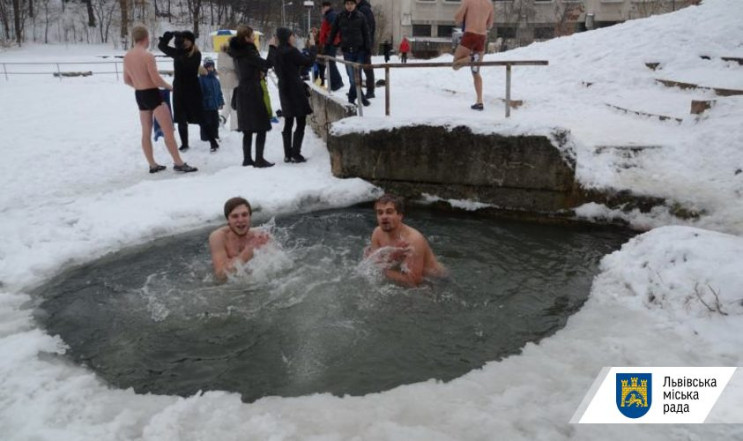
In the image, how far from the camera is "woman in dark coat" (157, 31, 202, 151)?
7500 mm

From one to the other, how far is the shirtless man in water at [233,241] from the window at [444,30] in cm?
3854

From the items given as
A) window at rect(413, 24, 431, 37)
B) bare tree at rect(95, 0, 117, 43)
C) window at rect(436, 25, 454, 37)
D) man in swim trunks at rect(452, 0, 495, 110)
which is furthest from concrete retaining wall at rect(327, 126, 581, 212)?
bare tree at rect(95, 0, 117, 43)

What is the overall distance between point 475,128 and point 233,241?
3432 millimetres

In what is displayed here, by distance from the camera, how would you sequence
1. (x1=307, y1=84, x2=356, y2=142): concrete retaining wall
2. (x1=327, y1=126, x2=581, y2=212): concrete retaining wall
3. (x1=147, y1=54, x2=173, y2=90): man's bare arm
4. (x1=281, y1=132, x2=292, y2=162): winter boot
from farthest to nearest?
(x1=307, y1=84, x2=356, y2=142): concrete retaining wall, (x1=281, y1=132, x2=292, y2=162): winter boot, (x1=147, y1=54, x2=173, y2=90): man's bare arm, (x1=327, y1=126, x2=581, y2=212): concrete retaining wall

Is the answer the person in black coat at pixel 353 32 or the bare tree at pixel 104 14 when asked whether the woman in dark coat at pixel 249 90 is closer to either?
the person in black coat at pixel 353 32

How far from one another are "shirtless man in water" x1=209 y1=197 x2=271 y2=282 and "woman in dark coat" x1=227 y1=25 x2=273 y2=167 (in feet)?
9.61

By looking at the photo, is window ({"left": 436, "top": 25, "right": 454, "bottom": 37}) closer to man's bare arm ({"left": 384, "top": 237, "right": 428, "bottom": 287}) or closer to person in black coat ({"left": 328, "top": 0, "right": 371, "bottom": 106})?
person in black coat ({"left": 328, "top": 0, "right": 371, "bottom": 106})

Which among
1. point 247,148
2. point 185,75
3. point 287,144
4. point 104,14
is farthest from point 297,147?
point 104,14

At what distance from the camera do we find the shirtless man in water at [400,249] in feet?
15.0

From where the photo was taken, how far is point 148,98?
23.5ft

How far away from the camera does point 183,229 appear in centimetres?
587

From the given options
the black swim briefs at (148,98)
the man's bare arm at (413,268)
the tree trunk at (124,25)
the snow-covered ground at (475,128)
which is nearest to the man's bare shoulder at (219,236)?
the snow-covered ground at (475,128)

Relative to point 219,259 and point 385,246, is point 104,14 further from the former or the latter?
point 385,246

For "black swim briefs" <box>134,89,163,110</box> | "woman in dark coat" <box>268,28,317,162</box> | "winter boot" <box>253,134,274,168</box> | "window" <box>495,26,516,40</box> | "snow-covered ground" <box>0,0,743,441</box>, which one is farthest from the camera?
"window" <box>495,26,516,40</box>
